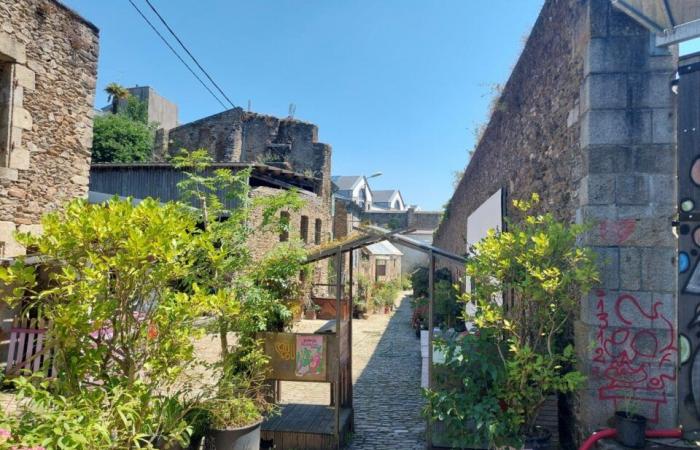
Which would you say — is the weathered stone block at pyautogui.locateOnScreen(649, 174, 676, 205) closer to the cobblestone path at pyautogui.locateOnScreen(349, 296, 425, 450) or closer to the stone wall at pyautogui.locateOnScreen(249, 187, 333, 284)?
the cobblestone path at pyautogui.locateOnScreen(349, 296, 425, 450)

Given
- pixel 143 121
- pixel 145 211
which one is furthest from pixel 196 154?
pixel 143 121

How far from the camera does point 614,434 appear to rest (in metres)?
3.23

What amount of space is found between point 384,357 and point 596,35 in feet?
25.5

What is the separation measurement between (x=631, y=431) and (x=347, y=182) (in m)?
43.6

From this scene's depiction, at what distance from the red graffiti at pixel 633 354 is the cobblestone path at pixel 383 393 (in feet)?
7.36

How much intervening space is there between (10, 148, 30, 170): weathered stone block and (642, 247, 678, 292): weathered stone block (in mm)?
7695

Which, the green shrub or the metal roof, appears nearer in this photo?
the metal roof

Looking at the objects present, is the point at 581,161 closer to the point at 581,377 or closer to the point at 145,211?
the point at 581,377

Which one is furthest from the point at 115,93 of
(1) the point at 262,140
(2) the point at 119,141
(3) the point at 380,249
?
(3) the point at 380,249

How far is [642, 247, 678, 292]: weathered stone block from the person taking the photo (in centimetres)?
338

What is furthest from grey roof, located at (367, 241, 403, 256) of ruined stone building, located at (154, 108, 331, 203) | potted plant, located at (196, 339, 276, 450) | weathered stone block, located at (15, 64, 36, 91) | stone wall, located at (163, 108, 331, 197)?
potted plant, located at (196, 339, 276, 450)

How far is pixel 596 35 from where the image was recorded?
359cm

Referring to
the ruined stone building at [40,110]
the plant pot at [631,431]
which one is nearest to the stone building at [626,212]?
the plant pot at [631,431]

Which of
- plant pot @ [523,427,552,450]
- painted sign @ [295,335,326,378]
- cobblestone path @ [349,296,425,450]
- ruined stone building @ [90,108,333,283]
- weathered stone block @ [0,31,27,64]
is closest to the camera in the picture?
plant pot @ [523,427,552,450]
